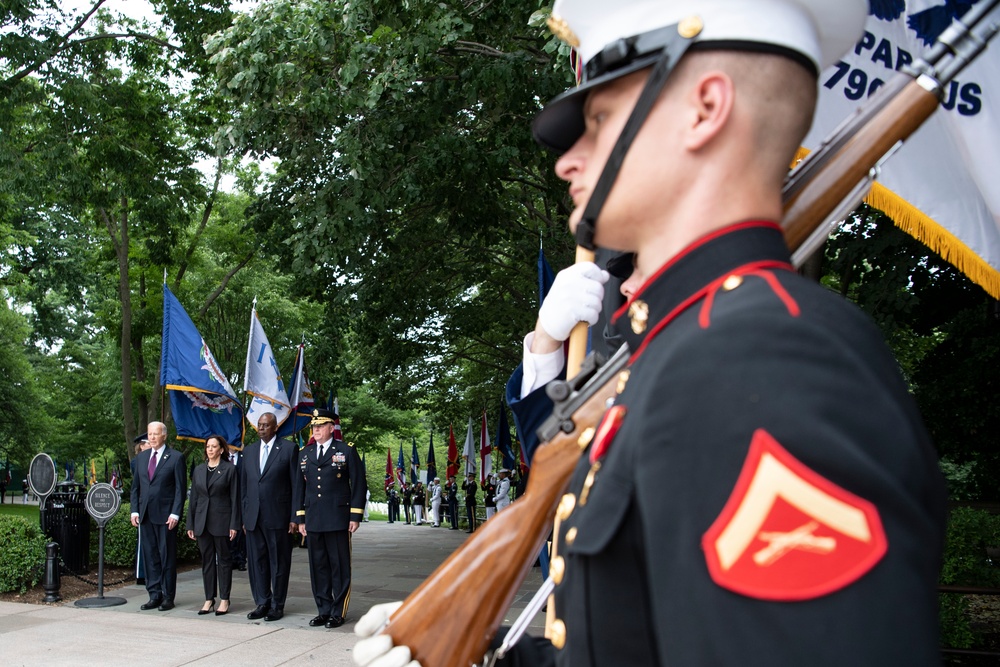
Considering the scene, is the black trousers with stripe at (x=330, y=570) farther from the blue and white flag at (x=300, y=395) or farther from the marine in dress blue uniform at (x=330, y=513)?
the blue and white flag at (x=300, y=395)

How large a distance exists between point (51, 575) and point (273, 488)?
2863 mm

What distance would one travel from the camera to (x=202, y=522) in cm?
1011

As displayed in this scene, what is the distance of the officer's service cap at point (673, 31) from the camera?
1.15 metres

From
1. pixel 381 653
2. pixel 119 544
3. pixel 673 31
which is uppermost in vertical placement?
pixel 673 31

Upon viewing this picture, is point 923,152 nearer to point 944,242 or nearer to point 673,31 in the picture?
point 944,242

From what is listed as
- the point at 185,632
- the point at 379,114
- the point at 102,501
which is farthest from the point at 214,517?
the point at 379,114

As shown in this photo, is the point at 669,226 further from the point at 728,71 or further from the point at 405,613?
the point at 405,613

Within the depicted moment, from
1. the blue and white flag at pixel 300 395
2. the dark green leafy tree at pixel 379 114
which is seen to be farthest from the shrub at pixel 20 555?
the dark green leafy tree at pixel 379 114

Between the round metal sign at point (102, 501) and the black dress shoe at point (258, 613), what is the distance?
2306 mm

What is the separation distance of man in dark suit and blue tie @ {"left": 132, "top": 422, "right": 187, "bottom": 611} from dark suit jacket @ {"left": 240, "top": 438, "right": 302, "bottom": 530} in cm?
101

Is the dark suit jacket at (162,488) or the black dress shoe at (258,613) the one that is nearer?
the black dress shoe at (258,613)

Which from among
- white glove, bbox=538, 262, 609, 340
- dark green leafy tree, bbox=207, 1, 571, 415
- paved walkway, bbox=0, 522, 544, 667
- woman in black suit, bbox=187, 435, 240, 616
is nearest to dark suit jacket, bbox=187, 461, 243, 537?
woman in black suit, bbox=187, 435, 240, 616

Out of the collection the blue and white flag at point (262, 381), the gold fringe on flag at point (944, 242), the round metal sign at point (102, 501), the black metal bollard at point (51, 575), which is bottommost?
the black metal bollard at point (51, 575)

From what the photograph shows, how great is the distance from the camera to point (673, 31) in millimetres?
1169
